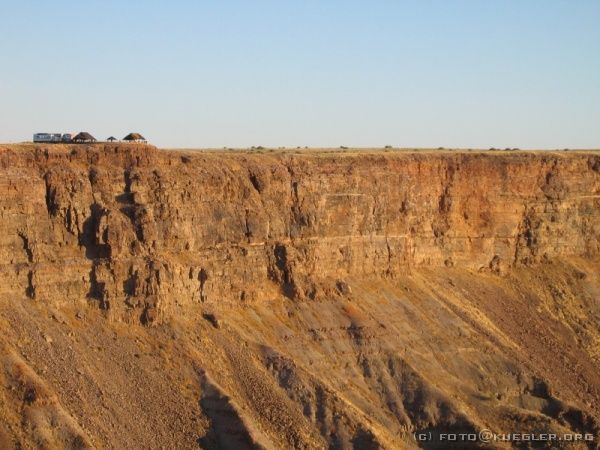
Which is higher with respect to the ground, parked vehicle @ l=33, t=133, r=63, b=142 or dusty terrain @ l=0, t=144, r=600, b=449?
parked vehicle @ l=33, t=133, r=63, b=142

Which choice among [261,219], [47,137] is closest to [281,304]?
[261,219]

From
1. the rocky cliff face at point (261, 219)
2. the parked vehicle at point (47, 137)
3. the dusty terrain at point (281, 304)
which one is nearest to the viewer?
the dusty terrain at point (281, 304)

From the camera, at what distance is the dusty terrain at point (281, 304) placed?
53.8m

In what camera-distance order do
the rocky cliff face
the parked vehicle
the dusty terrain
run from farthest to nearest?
the parked vehicle
the rocky cliff face
the dusty terrain

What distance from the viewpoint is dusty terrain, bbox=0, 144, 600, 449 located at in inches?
2120

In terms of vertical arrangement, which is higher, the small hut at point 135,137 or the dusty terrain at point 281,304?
the small hut at point 135,137

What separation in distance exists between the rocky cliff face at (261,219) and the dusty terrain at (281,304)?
0.40 ft

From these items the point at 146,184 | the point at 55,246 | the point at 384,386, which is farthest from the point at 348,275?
the point at 55,246

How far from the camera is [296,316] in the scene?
2554 inches

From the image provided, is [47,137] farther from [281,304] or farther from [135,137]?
[281,304]

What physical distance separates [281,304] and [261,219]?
5451mm

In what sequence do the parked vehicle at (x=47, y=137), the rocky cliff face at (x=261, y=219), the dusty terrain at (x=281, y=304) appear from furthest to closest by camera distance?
the parked vehicle at (x=47, y=137)
the rocky cliff face at (x=261, y=219)
the dusty terrain at (x=281, y=304)

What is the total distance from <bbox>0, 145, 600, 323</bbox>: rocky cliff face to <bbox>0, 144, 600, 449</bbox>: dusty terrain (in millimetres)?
120

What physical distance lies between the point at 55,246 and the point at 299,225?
56.5ft
